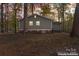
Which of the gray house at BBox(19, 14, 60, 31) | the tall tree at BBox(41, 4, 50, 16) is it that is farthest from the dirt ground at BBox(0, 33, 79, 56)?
the tall tree at BBox(41, 4, 50, 16)

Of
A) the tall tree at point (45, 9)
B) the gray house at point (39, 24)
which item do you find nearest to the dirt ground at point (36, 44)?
the gray house at point (39, 24)

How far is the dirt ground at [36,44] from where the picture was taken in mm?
4156

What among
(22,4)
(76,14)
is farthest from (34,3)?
(76,14)

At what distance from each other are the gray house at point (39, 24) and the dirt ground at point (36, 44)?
6 cm

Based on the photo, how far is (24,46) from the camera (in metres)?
4.16

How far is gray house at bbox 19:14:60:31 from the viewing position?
4152mm

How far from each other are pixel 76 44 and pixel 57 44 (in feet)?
0.59

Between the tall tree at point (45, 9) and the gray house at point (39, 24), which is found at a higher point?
the tall tree at point (45, 9)

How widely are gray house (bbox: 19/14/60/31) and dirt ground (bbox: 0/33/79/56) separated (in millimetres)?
57

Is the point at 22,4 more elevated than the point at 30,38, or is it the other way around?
the point at 22,4

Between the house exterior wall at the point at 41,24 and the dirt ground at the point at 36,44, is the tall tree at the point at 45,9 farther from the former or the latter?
the dirt ground at the point at 36,44

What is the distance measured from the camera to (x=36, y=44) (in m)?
4.17

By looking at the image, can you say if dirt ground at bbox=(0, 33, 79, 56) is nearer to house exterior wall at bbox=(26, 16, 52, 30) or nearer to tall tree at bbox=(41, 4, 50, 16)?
house exterior wall at bbox=(26, 16, 52, 30)

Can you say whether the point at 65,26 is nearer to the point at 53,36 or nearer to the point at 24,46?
the point at 53,36
